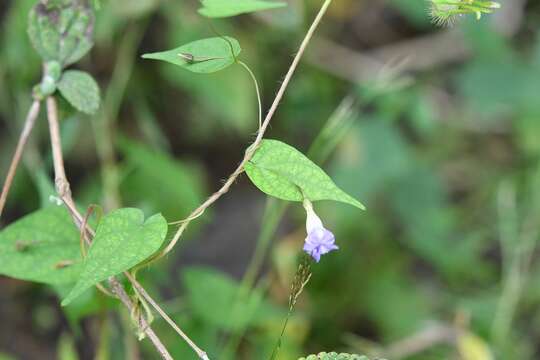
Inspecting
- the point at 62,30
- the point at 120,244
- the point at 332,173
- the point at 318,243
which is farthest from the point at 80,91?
the point at 332,173

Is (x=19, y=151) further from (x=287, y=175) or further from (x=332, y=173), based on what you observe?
(x=332, y=173)

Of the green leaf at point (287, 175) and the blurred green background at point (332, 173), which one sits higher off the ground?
the green leaf at point (287, 175)

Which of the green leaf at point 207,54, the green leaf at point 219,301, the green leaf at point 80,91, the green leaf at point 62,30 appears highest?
the green leaf at point 207,54

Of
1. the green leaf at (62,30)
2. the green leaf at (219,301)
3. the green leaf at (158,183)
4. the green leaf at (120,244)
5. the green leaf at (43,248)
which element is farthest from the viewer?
the green leaf at (158,183)

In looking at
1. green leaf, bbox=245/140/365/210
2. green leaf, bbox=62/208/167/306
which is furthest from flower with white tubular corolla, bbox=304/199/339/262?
green leaf, bbox=62/208/167/306

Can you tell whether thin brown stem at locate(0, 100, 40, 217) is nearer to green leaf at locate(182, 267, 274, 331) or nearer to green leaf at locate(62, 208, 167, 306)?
green leaf at locate(62, 208, 167, 306)

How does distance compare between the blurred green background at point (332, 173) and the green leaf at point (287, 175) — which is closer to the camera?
the green leaf at point (287, 175)

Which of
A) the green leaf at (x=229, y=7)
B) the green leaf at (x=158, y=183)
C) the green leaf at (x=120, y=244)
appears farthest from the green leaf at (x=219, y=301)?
the green leaf at (x=229, y=7)

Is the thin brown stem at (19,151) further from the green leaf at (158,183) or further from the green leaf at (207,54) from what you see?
the green leaf at (158,183)
